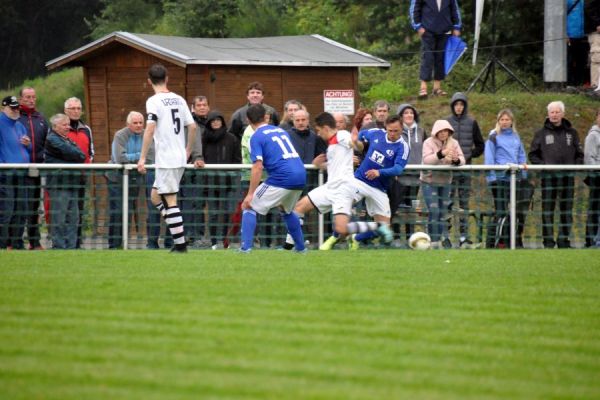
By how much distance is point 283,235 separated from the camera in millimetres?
17312

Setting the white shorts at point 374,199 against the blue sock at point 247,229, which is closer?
the blue sock at point 247,229

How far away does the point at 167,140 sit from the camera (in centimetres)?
1484

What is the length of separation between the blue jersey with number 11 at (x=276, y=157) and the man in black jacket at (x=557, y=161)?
4426mm

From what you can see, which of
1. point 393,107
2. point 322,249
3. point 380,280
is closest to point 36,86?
point 393,107

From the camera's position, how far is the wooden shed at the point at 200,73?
20734 millimetres

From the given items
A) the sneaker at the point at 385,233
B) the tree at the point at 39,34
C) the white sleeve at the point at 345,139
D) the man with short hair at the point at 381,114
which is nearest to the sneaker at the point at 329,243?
the sneaker at the point at 385,233

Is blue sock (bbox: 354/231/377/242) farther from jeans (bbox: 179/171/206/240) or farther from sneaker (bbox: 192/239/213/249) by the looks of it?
jeans (bbox: 179/171/206/240)

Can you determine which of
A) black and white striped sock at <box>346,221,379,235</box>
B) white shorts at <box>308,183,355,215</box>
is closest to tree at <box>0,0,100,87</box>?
white shorts at <box>308,183,355,215</box>

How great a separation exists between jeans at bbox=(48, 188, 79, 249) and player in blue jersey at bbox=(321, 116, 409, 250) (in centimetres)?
347

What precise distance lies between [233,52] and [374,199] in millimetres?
6105

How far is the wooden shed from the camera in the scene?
2073 cm

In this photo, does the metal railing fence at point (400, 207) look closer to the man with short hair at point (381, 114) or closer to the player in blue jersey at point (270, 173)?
the man with short hair at point (381, 114)

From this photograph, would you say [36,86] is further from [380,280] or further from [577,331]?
[577,331]

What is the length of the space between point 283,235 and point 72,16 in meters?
37.8
